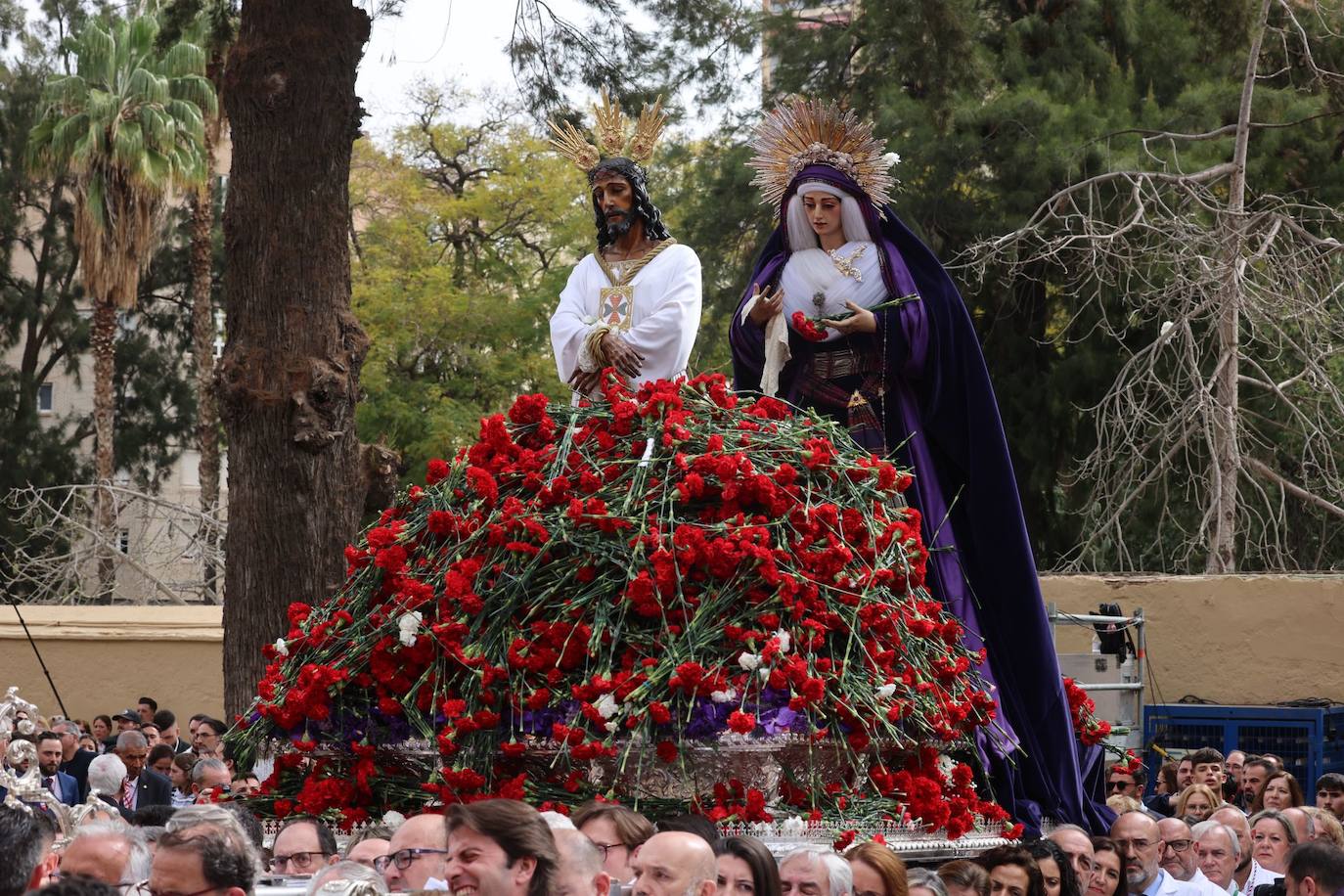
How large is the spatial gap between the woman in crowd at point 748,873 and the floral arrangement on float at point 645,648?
1.75 ft

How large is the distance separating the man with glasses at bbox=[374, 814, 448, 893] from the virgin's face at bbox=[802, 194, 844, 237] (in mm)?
3381

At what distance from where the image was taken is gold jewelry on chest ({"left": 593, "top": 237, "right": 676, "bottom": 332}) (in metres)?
7.38

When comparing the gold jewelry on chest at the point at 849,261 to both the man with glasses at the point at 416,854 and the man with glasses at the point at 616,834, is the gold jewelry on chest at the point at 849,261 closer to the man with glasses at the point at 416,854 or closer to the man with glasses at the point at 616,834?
the man with glasses at the point at 616,834

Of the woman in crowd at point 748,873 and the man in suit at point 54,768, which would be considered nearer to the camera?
the woman in crowd at point 748,873

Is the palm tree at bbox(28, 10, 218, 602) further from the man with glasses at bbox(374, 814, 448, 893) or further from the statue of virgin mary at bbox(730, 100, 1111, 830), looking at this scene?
the man with glasses at bbox(374, 814, 448, 893)

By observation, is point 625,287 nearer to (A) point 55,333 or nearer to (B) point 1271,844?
(B) point 1271,844

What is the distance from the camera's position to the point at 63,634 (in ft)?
57.4

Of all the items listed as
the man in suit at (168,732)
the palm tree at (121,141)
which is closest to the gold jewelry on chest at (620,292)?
the man in suit at (168,732)

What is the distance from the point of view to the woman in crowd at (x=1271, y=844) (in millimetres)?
7750

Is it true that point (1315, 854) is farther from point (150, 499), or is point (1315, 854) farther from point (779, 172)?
point (150, 499)

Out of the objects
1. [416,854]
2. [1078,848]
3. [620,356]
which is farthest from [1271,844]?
[416,854]

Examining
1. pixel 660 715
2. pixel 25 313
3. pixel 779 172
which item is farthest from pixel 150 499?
pixel 660 715

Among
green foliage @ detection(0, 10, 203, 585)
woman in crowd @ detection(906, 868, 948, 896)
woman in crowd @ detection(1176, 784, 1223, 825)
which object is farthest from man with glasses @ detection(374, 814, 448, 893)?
green foliage @ detection(0, 10, 203, 585)

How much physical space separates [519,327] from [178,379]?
844 cm
